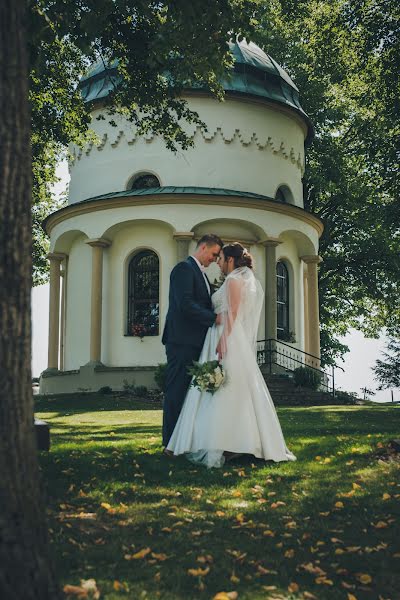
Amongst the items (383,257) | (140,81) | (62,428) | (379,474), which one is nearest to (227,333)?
(379,474)

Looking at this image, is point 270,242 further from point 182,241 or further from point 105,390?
point 105,390

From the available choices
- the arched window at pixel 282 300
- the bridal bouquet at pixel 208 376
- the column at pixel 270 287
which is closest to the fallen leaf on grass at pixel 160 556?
the bridal bouquet at pixel 208 376

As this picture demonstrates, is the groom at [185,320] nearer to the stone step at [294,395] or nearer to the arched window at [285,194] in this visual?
the stone step at [294,395]

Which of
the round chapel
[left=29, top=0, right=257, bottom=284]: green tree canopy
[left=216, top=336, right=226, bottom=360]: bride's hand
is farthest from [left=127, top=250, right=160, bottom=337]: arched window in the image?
[left=216, top=336, right=226, bottom=360]: bride's hand

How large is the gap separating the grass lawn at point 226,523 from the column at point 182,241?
13.4 m

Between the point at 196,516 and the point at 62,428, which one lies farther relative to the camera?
the point at 62,428

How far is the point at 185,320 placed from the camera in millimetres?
7484

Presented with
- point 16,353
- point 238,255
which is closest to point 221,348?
point 238,255

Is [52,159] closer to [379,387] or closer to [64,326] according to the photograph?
[64,326]

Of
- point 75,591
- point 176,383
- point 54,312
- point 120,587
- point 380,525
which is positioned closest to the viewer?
point 75,591

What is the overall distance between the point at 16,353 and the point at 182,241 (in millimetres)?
18711

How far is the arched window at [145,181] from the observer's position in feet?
75.7

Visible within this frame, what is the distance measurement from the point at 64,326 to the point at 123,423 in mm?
12446

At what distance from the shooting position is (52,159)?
59.4ft
